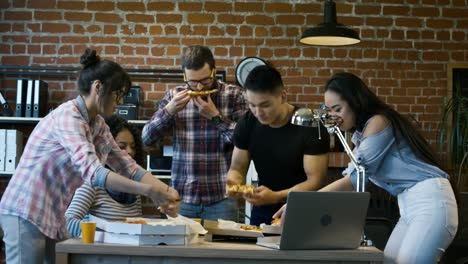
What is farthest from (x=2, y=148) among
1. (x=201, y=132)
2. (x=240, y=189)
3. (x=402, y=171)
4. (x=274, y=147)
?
(x=402, y=171)

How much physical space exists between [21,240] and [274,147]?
45.6 inches

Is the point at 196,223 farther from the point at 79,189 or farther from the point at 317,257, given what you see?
the point at 79,189

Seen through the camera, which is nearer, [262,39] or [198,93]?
[198,93]

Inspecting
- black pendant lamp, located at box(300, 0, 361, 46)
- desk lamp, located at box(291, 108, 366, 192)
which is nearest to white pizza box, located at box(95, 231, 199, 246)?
desk lamp, located at box(291, 108, 366, 192)

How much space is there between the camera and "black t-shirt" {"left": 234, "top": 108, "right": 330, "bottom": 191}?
3.18 m

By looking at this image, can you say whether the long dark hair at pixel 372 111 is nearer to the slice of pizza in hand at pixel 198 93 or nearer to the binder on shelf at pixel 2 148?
the slice of pizza in hand at pixel 198 93

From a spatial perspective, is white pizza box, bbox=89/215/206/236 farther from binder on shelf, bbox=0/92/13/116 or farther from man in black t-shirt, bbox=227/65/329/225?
binder on shelf, bbox=0/92/13/116

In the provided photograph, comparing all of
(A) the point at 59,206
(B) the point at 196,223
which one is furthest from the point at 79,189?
(B) the point at 196,223

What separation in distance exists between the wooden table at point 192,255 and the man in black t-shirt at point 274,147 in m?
0.76

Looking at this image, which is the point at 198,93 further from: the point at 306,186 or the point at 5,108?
the point at 5,108

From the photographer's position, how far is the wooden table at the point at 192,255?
228cm

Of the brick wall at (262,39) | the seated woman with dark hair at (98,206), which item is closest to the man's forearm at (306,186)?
the seated woman with dark hair at (98,206)

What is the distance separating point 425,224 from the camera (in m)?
2.47

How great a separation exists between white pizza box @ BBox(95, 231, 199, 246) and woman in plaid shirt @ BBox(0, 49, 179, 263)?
165 millimetres
